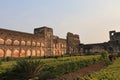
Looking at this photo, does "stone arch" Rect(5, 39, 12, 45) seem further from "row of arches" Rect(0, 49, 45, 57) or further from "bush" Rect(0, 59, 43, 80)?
"bush" Rect(0, 59, 43, 80)

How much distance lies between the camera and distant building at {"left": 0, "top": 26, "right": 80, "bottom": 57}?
4129 centimetres

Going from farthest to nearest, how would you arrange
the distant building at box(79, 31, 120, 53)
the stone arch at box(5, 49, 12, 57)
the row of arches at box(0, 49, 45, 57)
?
the distant building at box(79, 31, 120, 53)
the stone arch at box(5, 49, 12, 57)
the row of arches at box(0, 49, 45, 57)

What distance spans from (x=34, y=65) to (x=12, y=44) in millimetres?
31743

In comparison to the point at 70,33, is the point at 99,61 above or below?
below

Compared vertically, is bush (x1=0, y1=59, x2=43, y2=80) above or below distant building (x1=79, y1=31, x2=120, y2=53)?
below

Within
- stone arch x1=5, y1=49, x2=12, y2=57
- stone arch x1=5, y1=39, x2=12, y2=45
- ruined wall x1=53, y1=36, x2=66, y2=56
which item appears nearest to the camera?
stone arch x1=5, y1=49, x2=12, y2=57

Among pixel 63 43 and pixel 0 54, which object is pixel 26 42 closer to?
pixel 0 54

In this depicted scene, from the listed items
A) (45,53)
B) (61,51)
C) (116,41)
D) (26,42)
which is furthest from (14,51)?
(116,41)

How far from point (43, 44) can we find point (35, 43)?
3327 millimetres

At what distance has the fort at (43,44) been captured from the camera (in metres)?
41.7

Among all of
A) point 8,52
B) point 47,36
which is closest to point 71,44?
point 47,36

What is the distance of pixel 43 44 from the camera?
52094 millimetres

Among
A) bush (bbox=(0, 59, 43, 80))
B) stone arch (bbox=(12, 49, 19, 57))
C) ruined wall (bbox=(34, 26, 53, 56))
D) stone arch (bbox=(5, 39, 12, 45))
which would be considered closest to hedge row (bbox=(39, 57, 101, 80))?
bush (bbox=(0, 59, 43, 80))

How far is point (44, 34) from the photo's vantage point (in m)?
51.7
